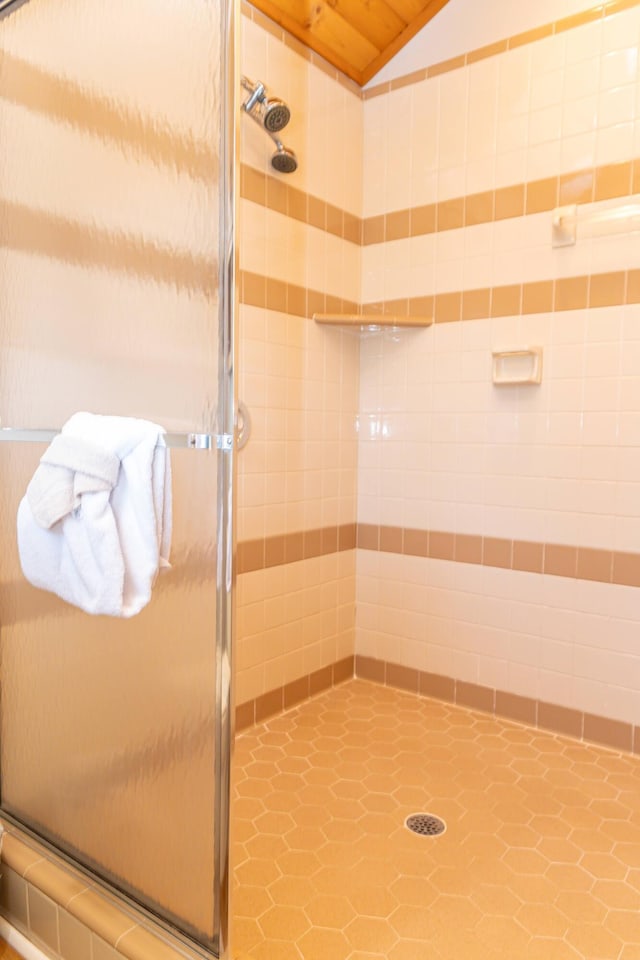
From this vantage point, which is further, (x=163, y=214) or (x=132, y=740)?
(x=132, y=740)

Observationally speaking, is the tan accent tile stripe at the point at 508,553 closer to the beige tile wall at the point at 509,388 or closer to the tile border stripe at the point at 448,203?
the beige tile wall at the point at 509,388

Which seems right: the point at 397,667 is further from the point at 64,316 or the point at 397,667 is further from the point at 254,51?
the point at 254,51

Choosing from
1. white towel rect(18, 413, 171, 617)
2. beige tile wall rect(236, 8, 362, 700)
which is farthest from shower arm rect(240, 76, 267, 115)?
white towel rect(18, 413, 171, 617)

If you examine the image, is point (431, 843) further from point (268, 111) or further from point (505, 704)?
point (268, 111)

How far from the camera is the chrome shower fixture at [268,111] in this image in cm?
207

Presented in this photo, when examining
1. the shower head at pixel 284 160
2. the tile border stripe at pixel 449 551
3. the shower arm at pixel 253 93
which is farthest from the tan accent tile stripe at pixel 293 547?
the shower arm at pixel 253 93

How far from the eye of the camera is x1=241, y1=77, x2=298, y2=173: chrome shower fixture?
207 cm

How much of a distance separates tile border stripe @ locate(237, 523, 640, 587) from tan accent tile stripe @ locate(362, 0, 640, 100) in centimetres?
178

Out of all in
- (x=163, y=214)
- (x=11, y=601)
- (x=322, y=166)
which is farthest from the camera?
(x=322, y=166)

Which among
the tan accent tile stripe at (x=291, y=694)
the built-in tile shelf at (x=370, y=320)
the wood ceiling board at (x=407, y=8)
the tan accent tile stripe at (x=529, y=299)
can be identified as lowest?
the tan accent tile stripe at (x=291, y=694)

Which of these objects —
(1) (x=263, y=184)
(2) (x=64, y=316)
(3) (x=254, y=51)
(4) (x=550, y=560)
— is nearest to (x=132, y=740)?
(2) (x=64, y=316)

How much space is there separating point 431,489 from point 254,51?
1.71 meters

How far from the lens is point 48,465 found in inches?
47.3

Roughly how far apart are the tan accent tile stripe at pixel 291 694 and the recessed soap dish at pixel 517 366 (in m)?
1.36
